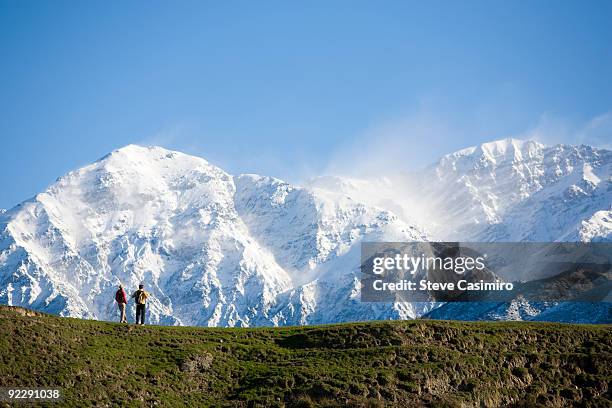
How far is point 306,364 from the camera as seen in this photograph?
64.5 m

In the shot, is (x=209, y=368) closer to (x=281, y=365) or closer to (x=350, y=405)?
(x=281, y=365)

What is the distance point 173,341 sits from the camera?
6681cm

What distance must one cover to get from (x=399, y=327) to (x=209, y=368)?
56.0ft

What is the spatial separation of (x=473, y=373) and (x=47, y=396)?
30.7 metres

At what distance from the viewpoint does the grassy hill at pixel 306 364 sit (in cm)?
5808

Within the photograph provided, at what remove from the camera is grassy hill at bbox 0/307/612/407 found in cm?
5808

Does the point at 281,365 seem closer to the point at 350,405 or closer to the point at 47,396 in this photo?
the point at 350,405

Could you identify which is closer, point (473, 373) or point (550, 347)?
point (473, 373)

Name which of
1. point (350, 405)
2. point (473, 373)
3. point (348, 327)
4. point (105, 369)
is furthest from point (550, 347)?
point (105, 369)

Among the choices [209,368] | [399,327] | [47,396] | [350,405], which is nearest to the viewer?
[47,396]

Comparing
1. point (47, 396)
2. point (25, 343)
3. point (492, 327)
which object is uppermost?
point (492, 327)

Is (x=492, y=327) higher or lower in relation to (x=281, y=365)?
higher

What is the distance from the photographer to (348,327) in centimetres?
7275

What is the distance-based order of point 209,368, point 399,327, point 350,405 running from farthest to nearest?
point 399,327 → point 209,368 → point 350,405
